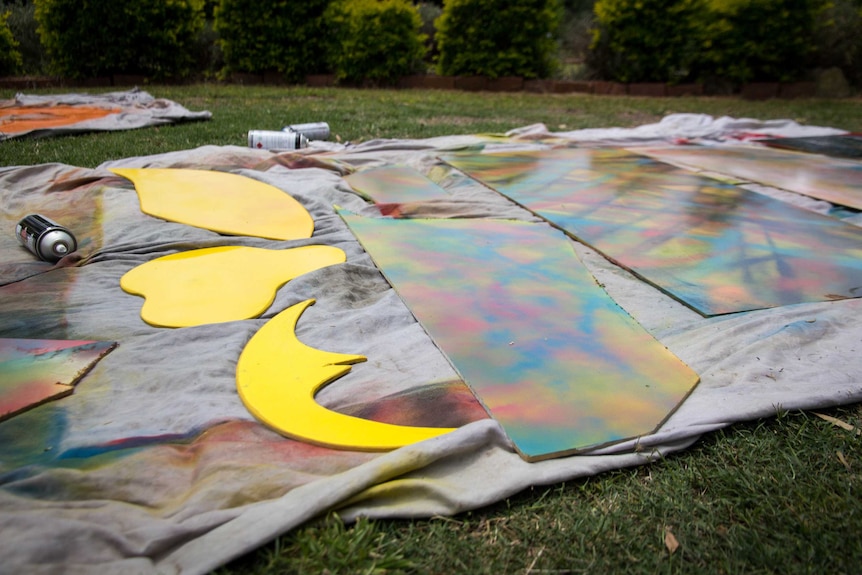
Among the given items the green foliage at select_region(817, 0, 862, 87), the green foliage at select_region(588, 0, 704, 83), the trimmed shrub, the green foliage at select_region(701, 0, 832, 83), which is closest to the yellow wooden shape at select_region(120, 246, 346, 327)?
the trimmed shrub

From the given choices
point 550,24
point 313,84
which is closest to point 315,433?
point 313,84

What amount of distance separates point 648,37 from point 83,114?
7.67 meters

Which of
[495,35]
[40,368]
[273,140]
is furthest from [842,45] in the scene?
[40,368]

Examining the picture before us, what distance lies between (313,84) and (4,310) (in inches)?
302

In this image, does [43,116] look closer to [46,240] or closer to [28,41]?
[46,240]

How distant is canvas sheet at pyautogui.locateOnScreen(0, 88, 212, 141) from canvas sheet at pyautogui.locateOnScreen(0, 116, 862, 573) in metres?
2.25

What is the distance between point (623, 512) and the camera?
1.42m

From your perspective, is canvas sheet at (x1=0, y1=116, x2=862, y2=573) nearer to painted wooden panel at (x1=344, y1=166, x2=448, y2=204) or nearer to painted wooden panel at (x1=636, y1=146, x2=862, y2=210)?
painted wooden panel at (x1=344, y1=166, x2=448, y2=204)

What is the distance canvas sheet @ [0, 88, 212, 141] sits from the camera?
478cm

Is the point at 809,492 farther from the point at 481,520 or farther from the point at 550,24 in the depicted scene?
the point at 550,24

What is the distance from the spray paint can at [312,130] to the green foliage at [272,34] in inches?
171

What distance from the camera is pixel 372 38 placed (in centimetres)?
878

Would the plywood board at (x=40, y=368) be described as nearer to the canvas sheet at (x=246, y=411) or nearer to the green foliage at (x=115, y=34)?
the canvas sheet at (x=246, y=411)

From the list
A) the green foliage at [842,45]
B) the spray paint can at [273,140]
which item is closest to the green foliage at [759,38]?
the green foliage at [842,45]
